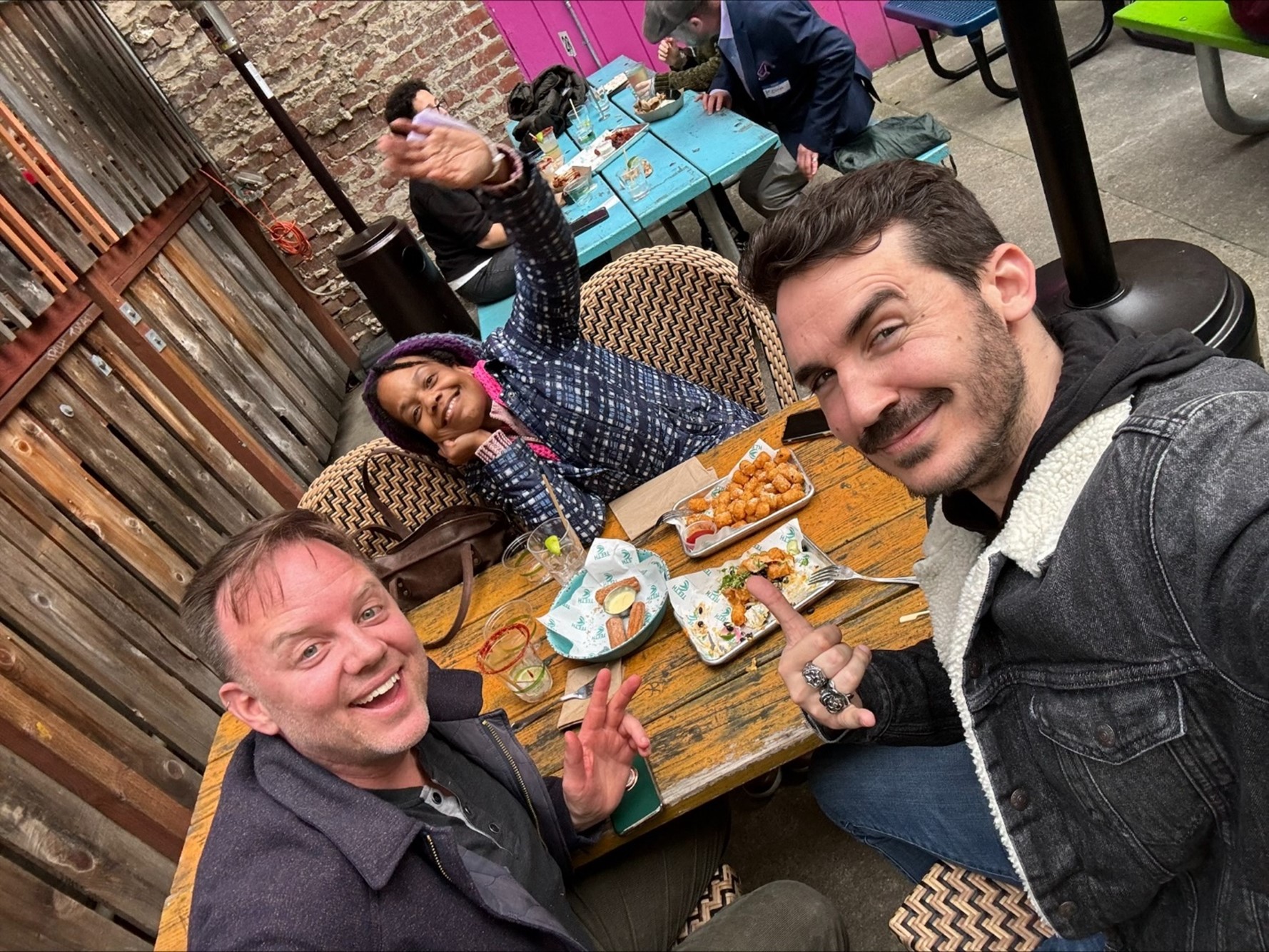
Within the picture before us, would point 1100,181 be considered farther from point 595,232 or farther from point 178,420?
point 178,420

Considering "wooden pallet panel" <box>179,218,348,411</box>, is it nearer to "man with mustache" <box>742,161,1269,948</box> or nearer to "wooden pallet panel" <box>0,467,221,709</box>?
"wooden pallet panel" <box>0,467,221,709</box>

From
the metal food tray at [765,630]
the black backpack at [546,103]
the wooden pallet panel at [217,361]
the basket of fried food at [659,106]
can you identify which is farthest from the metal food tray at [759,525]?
the black backpack at [546,103]

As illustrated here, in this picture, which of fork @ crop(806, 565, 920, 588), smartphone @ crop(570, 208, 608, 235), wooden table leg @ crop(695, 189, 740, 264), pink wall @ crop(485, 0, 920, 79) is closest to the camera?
fork @ crop(806, 565, 920, 588)

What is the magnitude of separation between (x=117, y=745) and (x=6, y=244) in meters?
2.15

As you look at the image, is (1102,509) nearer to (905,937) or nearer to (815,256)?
(815,256)

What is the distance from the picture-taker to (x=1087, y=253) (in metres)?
1.78

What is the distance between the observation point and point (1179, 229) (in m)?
3.42

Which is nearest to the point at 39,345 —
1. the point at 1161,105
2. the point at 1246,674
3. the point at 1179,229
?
the point at 1246,674

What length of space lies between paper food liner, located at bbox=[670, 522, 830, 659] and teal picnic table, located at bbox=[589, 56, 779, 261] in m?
2.30

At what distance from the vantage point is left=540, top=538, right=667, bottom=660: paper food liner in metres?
1.84

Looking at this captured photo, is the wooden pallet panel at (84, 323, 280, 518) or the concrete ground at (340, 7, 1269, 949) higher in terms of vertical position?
the wooden pallet panel at (84, 323, 280, 518)

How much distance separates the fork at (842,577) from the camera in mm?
1614

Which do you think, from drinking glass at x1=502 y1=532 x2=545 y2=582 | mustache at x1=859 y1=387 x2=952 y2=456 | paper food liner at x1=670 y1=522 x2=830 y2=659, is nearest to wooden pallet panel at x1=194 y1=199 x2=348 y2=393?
drinking glass at x1=502 y1=532 x2=545 y2=582

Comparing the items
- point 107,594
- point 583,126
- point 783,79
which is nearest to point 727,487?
point 107,594
